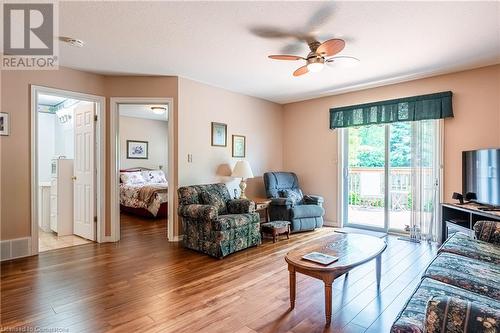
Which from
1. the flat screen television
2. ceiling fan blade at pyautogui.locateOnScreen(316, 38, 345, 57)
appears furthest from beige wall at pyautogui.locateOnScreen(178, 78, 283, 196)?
the flat screen television

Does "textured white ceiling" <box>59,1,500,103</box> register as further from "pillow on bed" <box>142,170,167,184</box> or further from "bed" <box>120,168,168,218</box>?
"pillow on bed" <box>142,170,167,184</box>

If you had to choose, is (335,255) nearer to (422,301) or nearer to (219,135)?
(422,301)

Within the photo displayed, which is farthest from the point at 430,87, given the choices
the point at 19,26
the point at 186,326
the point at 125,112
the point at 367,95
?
the point at 125,112

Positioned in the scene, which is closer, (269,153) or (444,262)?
(444,262)

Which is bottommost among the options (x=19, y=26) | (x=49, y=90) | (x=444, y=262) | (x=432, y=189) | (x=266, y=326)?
(x=266, y=326)

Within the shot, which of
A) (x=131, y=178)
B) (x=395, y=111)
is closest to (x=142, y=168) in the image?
(x=131, y=178)

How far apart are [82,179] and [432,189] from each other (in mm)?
5307

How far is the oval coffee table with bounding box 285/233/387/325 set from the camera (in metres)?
1.91

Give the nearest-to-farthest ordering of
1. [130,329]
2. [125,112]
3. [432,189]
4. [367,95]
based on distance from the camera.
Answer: [130,329] → [432,189] → [367,95] → [125,112]

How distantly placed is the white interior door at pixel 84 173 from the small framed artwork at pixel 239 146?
2264mm

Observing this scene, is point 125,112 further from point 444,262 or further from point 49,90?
point 444,262

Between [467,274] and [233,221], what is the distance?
7.64ft

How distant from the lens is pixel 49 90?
3.47m

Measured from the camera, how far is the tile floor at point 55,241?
3.67 m
